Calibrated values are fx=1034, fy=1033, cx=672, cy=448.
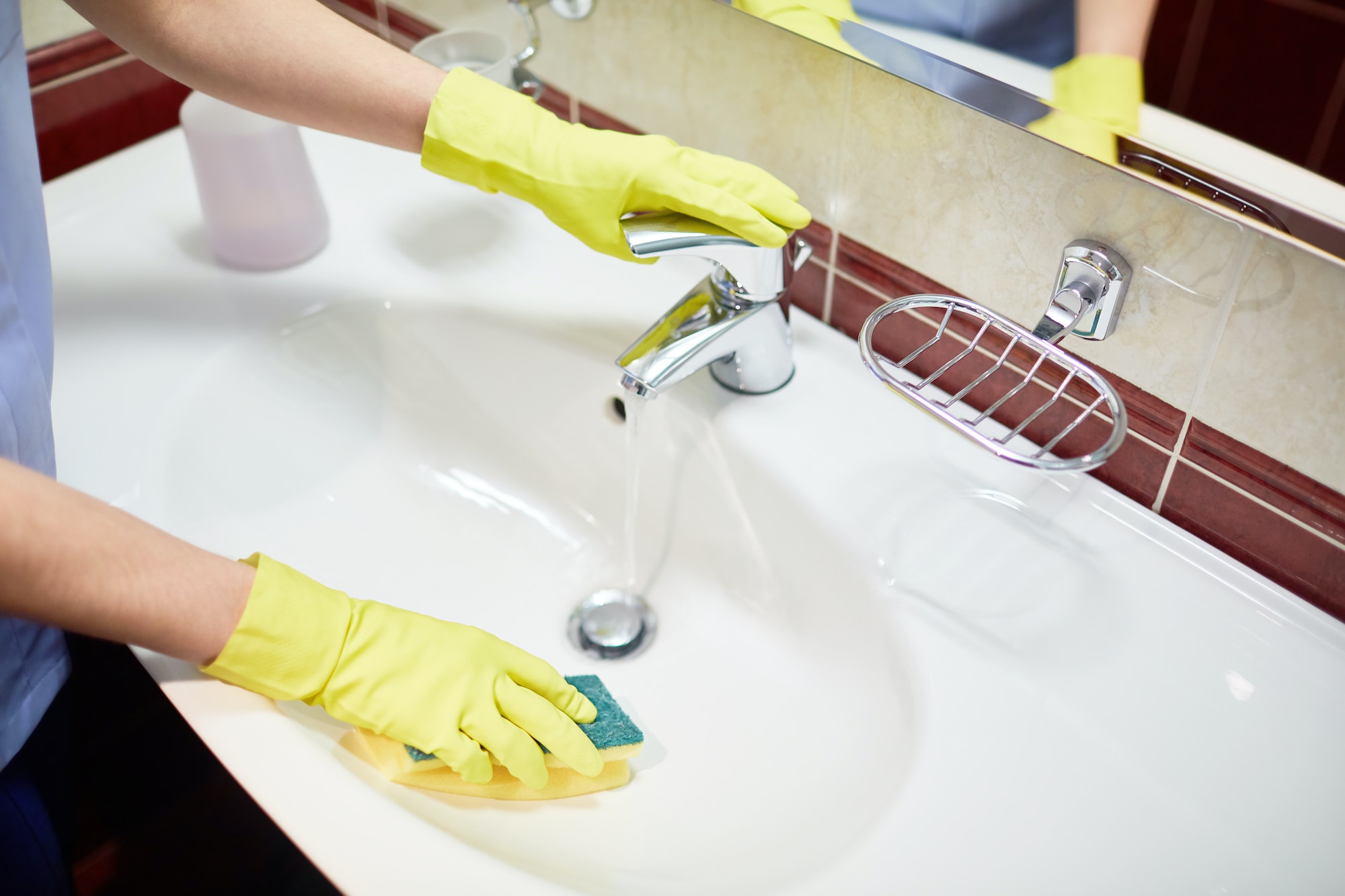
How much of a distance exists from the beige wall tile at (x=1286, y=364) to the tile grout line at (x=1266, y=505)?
29 mm

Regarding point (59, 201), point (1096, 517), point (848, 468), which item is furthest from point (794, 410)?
point (59, 201)

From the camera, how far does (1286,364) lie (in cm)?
56

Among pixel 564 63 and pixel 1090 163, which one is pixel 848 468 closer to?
pixel 1090 163

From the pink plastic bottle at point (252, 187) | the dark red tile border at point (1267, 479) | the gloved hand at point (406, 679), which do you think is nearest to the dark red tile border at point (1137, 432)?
the dark red tile border at point (1267, 479)

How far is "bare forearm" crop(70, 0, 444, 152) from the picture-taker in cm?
71

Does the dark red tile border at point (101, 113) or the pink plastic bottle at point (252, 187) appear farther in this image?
the dark red tile border at point (101, 113)

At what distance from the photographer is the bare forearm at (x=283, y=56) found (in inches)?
28.1

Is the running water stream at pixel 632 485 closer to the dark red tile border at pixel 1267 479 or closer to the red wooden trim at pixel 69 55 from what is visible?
the dark red tile border at pixel 1267 479

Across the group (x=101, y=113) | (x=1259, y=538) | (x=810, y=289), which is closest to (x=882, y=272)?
(x=810, y=289)

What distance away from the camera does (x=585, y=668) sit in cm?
76

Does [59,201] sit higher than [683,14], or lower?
lower

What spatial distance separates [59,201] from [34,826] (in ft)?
1.80

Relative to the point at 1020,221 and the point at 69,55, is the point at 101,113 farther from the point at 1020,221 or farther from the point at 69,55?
the point at 1020,221

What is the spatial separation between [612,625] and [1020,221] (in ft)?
1.33
